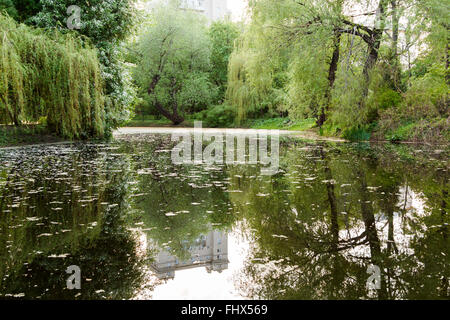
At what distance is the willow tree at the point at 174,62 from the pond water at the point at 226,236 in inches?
1305

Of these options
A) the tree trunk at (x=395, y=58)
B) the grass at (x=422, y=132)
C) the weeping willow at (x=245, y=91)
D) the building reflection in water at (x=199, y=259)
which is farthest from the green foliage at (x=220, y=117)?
the building reflection in water at (x=199, y=259)

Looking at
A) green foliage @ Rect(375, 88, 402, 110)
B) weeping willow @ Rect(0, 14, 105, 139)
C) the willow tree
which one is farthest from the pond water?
the willow tree

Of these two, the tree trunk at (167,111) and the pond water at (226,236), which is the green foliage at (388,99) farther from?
the tree trunk at (167,111)

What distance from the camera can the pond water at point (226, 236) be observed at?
2787mm

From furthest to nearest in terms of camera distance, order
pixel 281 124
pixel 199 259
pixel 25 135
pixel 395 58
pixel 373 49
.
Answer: pixel 281 124
pixel 373 49
pixel 395 58
pixel 25 135
pixel 199 259

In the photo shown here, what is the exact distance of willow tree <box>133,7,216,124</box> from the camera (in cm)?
3856

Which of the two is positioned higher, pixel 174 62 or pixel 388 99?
pixel 174 62

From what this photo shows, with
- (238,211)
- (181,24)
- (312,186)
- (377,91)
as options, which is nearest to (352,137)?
A: (377,91)

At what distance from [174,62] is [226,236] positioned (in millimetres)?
38091

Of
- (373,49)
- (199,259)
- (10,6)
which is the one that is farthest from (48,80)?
(373,49)

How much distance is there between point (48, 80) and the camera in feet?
43.0

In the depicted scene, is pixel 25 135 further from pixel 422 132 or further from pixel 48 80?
pixel 422 132

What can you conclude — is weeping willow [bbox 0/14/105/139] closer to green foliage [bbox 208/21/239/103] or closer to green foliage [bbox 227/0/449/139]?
green foliage [bbox 227/0/449/139]

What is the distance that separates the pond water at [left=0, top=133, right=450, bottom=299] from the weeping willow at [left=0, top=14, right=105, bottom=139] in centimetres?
544
